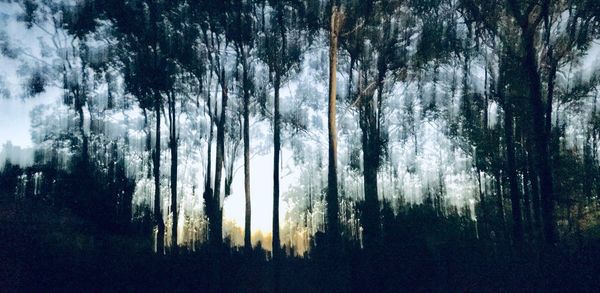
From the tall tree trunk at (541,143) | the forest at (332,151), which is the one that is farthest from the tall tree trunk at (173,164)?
the tall tree trunk at (541,143)

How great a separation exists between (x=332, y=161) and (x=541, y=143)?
685 centimetres

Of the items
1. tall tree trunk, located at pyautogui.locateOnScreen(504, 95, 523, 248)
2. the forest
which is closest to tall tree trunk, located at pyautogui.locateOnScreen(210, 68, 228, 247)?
the forest

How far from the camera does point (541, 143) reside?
13703mm

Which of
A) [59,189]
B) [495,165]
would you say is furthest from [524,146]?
[59,189]

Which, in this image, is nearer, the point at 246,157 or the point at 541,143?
the point at 541,143

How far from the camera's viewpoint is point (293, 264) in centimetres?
1591

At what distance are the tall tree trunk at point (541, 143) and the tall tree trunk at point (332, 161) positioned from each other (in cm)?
635

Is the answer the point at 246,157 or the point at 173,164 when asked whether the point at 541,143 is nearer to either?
the point at 246,157

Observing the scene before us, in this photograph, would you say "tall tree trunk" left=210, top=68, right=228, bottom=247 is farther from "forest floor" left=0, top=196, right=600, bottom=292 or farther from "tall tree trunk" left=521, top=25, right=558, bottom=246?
"tall tree trunk" left=521, top=25, right=558, bottom=246

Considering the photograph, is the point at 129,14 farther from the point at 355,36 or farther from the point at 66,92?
the point at 355,36

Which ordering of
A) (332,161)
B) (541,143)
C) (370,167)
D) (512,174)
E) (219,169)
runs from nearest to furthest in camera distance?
(541,143) < (332,161) < (512,174) < (370,167) < (219,169)

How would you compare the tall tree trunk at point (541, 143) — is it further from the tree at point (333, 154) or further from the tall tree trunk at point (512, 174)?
the tree at point (333, 154)

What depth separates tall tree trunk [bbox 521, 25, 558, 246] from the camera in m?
12.8

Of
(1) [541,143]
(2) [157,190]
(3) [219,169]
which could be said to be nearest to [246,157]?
(3) [219,169]
